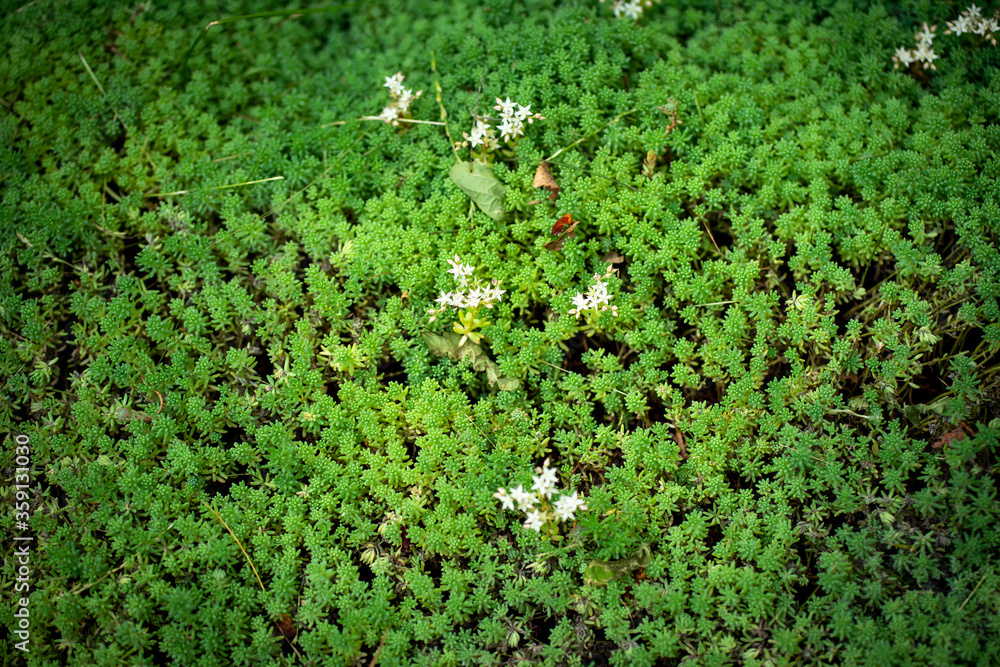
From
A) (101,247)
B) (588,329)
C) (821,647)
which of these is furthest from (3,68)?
(821,647)

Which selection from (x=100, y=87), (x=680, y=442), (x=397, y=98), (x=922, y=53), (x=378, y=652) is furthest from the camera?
(x=100, y=87)

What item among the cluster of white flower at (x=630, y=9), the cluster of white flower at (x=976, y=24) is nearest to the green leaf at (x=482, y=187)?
the cluster of white flower at (x=630, y=9)

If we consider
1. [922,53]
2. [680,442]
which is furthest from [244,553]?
[922,53]

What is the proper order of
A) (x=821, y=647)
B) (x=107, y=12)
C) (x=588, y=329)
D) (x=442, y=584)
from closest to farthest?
(x=821, y=647)
(x=442, y=584)
(x=588, y=329)
(x=107, y=12)

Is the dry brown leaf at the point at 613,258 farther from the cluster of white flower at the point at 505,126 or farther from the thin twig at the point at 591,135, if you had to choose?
the cluster of white flower at the point at 505,126

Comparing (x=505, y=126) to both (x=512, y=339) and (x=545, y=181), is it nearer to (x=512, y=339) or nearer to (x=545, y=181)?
(x=545, y=181)

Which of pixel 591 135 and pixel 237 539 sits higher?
pixel 591 135

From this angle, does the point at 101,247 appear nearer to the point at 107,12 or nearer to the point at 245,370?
the point at 245,370

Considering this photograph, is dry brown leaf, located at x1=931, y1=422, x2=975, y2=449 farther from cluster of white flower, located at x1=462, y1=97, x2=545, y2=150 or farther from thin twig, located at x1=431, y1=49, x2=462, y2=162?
thin twig, located at x1=431, y1=49, x2=462, y2=162
